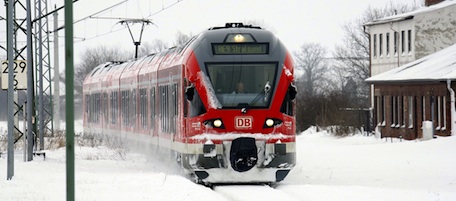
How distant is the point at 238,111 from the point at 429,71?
78.3 feet

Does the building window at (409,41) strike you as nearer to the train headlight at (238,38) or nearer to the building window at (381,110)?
the building window at (381,110)

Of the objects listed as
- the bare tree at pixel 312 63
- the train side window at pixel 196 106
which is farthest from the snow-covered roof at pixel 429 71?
the bare tree at pixel 312 63

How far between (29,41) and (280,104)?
31.4 ft

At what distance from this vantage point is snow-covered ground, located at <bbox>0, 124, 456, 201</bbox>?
55.0 feet

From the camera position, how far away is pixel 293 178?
22.1 m

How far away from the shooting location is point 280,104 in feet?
63.9

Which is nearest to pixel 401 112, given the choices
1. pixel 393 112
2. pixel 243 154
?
pixel 393 112

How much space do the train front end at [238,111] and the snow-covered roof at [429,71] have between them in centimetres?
1887

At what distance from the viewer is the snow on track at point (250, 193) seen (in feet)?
53.8

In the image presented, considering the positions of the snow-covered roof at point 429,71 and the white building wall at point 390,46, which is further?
the white building wall at point 390,46

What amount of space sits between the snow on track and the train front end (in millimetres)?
474

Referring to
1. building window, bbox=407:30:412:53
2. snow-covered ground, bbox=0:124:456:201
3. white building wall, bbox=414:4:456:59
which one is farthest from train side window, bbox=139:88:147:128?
building window, bbox=407:30:412:53

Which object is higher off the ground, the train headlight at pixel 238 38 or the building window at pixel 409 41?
the building window at pixel 409 41

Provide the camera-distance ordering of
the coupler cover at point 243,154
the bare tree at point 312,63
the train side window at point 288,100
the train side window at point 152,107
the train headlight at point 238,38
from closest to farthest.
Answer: the coupler cover at point 243,154 < the train side window at point 288,100 < the train headlight at point 238,38 < the train side window at point 152,107 < the bare tree at point 312,63
